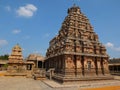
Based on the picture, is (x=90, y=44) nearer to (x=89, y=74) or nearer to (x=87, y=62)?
(x=87, y=62)

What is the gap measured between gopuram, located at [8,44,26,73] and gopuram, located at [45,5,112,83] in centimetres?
1380

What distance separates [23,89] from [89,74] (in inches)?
453

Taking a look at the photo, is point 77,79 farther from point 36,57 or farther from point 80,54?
point 36,57

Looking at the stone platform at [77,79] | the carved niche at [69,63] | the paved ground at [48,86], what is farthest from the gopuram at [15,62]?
the carved niche at [69,63]

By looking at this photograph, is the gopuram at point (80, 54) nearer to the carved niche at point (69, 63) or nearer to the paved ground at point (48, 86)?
the carved niche at point (69, 63)

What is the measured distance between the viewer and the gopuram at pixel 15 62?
34062mm

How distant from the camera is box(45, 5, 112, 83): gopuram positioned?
20.4 metres

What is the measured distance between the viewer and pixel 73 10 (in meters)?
27.4

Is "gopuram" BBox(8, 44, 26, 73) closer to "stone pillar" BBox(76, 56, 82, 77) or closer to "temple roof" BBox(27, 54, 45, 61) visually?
"temple roof" BBox(27, 54, 45, 61)

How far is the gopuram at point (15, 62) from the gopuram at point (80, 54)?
13.8 meters

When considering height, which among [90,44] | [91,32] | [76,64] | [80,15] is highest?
[80,15]

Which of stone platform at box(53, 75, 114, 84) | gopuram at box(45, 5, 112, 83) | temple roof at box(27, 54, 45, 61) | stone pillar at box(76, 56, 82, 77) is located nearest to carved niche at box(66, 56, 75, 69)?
gopuram at box(45, 5, 112, 83)

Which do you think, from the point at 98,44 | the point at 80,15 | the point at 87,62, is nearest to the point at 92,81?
the point at 87,62

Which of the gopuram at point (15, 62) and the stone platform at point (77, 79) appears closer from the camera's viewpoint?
the stone platform at point (77, 79)
